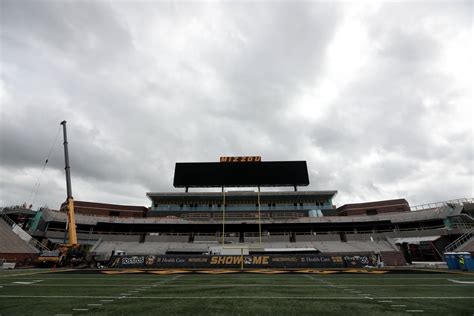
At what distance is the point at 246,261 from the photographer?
26297mm

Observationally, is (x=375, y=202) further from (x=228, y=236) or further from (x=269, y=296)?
(x=269, y=296)

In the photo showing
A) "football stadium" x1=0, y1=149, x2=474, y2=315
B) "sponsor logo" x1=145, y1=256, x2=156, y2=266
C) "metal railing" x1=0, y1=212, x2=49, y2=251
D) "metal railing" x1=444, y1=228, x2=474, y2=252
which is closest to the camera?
"football stadium" x1=0, y1=149, x2=474, y2=315

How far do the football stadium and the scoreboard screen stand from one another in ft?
0.69

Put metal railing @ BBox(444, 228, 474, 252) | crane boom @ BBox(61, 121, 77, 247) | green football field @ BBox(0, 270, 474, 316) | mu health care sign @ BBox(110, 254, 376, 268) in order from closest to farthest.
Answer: green football field @ BBox(0, 270, 474, 316) → mu health care sign @ BBox(110, 254, 376, 268) → crane boom @ BBox(61, 121, 77, 247) → metal railing @ BBox(444, 228, 474, 252)

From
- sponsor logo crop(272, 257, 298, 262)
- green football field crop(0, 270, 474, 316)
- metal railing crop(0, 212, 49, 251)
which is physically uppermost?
metal railing crop(0, 212, 49, 251)

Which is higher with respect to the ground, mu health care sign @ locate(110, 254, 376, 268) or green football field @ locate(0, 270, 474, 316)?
mu health care sign @ locate(110, 254, 376, 268)

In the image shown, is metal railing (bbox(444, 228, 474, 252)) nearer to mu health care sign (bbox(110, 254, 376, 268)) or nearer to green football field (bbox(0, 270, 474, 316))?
mu health care sign (bbox(110, 254, 376, 268))

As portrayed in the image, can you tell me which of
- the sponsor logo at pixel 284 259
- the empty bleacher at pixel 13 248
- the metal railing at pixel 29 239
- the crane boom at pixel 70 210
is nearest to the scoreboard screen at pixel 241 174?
the crane boom at pixel 70 210

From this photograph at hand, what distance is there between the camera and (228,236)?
4778 cm

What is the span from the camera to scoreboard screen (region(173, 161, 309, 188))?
49.8 m

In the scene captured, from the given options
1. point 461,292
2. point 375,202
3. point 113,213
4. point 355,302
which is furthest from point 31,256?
point 375,202

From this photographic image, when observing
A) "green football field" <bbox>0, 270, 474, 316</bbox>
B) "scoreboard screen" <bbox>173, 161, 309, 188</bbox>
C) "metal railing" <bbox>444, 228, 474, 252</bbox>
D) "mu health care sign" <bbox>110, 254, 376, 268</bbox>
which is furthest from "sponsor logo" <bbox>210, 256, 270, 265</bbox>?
"metal railing" <bbox>444, 228, 474, 252</bbox>

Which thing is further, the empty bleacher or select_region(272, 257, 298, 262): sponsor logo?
the empty bleacher

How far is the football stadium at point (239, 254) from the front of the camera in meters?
9.08
